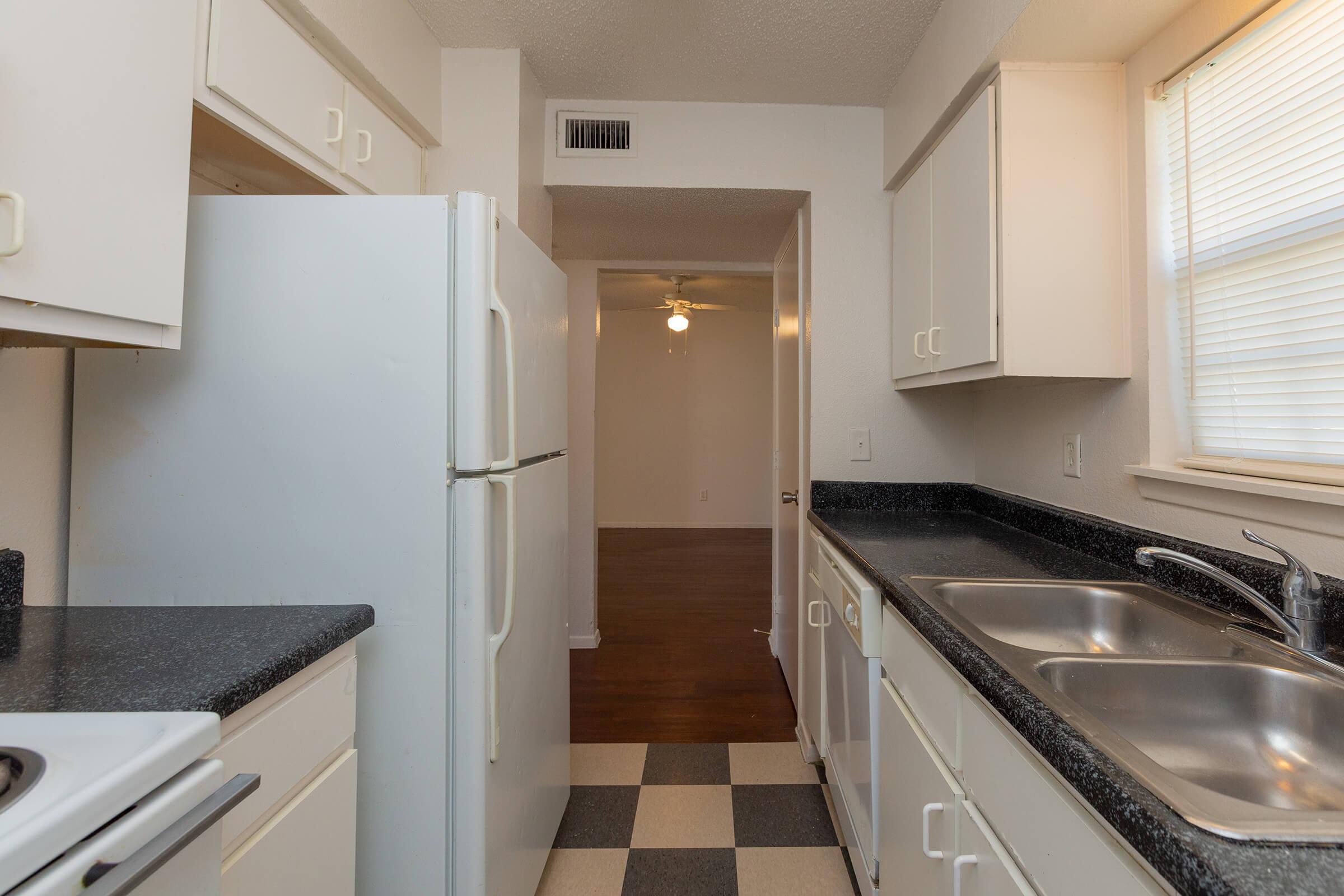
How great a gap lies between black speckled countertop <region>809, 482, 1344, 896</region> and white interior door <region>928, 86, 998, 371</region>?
19.6 inches

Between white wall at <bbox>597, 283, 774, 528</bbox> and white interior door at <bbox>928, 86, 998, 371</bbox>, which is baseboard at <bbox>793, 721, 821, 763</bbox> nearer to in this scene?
white interior door at <bbox>928, 86, 998, 371</bbox>

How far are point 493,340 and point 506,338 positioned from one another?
28mm

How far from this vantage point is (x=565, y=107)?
7.70ft

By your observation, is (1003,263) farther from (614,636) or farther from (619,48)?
(614,636)

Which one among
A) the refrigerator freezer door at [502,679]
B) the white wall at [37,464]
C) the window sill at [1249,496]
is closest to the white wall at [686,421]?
the refrigerator freezer door at [502,679]

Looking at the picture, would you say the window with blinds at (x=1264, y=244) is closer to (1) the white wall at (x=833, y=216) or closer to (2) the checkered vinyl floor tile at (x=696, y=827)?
(1) the white wall at (x=833, y=216)

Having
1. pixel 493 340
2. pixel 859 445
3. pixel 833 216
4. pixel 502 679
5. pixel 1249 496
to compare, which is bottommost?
pixel 502 679

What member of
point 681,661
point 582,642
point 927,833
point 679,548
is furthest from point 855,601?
point 679,548

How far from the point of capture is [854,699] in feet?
5.22

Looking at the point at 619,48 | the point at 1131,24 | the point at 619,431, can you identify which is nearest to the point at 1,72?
the point at 619,48

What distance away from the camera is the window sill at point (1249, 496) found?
1022mm

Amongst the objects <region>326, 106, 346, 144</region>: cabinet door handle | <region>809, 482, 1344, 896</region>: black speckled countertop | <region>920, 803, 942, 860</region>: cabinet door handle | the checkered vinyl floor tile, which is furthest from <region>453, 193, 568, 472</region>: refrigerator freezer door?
the checkered vinyl floor tile

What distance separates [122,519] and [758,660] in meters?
2.73

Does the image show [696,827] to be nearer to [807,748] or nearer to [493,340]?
[807,748]
